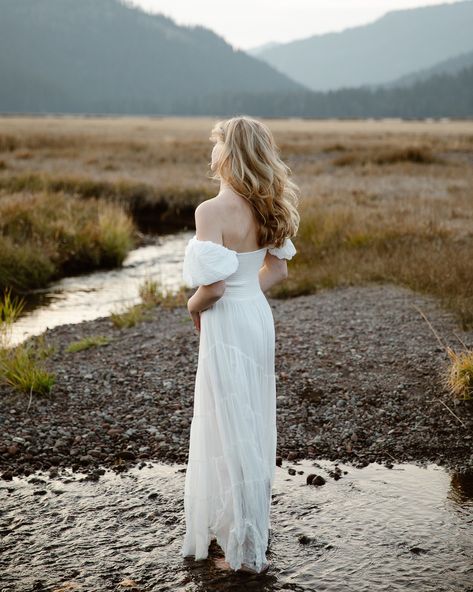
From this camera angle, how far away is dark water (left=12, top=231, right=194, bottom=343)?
12.3 m

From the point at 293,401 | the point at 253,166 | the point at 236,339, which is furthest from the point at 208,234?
the point at 293,401

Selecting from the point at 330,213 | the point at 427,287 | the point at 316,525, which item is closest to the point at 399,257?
the point at 427,287

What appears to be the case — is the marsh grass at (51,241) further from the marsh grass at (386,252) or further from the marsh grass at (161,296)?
the marsh grass at (386,252)

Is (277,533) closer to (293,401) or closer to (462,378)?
(293,401)

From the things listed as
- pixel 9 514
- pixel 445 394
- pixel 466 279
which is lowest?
pixel 9 514

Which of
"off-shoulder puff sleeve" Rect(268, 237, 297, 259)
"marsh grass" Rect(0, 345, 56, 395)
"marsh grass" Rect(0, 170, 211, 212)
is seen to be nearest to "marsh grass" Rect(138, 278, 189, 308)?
"marsh grass" Rect(0, 345, 56, 395)

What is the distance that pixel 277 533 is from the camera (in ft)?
17.7

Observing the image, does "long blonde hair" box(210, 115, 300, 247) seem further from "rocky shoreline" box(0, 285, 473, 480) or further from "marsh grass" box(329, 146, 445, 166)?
"marsh grass" box(329, 146, 445, 166)

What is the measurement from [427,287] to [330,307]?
1651 millimetres

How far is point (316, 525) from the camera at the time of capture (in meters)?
5.50

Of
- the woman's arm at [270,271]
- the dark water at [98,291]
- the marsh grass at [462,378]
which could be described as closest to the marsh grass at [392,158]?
the dark water at [98,291]

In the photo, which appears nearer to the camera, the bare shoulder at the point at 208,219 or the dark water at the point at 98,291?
the bare shoulder at the point at 208,219

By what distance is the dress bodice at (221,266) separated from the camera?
424 cm

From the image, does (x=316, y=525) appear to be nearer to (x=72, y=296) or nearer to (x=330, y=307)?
(x=330, y=307)
